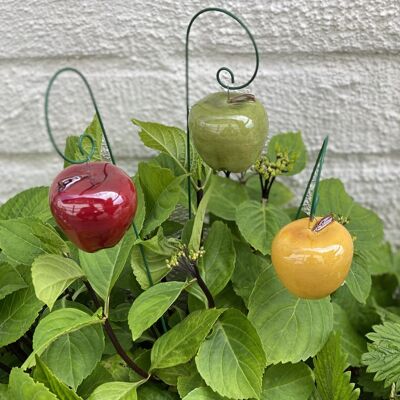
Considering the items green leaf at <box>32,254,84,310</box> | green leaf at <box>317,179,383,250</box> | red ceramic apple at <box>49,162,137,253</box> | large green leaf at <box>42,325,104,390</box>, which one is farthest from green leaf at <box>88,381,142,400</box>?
green leaf at <box>317,179,383,250</box>

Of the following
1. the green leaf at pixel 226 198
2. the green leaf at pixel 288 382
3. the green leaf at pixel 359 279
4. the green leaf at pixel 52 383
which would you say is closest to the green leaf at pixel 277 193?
the green leaf at pixel 226 198

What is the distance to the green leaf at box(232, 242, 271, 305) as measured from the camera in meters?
0.71

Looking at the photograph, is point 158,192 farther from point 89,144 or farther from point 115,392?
point 115,392

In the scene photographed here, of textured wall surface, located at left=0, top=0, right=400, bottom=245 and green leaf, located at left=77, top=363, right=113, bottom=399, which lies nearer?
green leaf, located at left=77, top=363, right=113, bottom=399

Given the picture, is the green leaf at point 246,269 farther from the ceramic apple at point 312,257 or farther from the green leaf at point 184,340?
the ceramic apple at point 312,257

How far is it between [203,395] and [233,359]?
0.05 metres

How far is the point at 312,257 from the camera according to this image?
487 mm

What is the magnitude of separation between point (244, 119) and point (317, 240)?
0.12 m

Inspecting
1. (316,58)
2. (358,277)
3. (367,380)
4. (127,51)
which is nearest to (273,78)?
(316,58)

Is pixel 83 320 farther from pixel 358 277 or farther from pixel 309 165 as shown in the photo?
pixel 309 165

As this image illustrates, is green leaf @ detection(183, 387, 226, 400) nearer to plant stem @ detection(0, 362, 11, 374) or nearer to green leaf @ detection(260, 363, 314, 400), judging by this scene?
green leaf @ detection(260, 363, 314, 400)

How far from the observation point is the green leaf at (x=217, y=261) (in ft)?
2.21

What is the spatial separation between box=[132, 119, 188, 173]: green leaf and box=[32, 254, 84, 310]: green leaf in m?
0.17

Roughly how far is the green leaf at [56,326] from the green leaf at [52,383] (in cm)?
1
